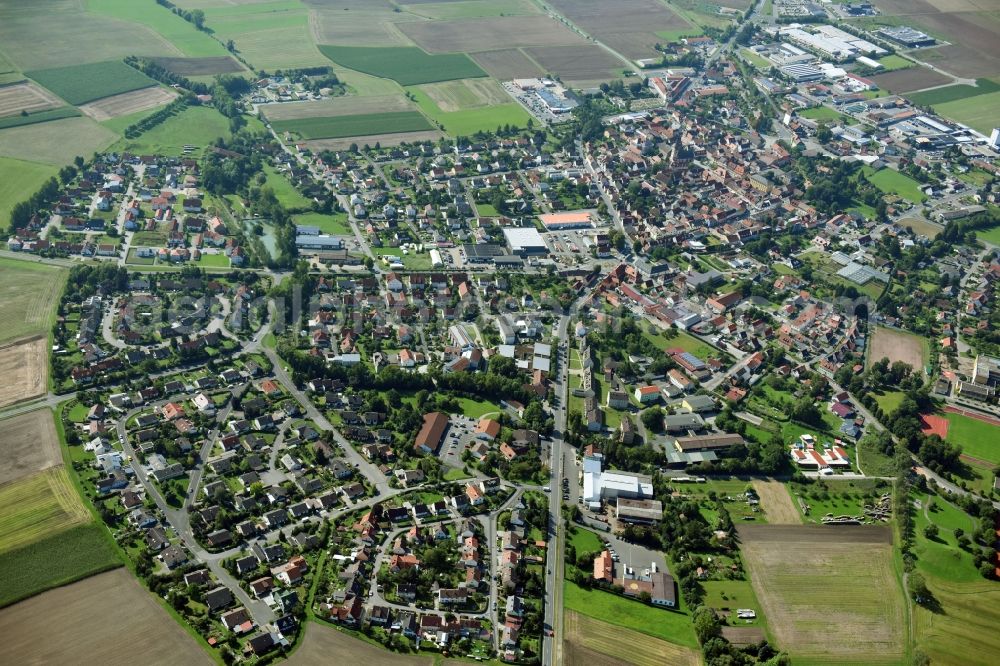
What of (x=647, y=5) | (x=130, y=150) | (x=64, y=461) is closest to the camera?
(x=64, y=461)

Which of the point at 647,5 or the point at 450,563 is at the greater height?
the point at 647,5

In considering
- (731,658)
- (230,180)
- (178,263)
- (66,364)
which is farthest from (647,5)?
(731,658)

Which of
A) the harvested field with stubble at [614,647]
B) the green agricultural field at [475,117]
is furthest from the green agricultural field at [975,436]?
the green agricultural field at [475,117]

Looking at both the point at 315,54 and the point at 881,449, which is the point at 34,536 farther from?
the point at 315,54

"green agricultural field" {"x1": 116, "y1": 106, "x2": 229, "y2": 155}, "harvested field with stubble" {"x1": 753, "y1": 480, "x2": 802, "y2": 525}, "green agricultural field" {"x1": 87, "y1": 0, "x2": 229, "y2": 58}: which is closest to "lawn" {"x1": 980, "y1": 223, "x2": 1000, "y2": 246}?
"harvested field with stubble" {"x1": 753, "y1": 480, "x2": 802, "y2": 525}

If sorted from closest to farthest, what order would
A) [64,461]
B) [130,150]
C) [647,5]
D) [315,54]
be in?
[64,461]
[130,150]
[315,54]
[647,5]

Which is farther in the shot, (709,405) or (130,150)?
(130,150)
